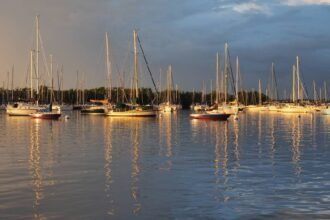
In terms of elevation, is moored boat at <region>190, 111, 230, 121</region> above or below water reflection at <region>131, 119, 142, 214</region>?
above

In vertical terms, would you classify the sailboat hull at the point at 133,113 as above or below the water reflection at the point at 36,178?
above

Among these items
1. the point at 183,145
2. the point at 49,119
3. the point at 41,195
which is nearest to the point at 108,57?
the point at 49,119

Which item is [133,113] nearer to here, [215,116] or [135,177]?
[215,116]

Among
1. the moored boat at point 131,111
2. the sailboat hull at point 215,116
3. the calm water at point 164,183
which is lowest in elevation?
the calm water at point 164,183

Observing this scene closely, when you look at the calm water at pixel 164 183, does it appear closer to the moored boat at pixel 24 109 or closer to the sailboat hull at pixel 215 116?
the sailboat hull at pixel 215 116

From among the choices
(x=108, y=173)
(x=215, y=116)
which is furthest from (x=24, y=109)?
(x=108, y=173)

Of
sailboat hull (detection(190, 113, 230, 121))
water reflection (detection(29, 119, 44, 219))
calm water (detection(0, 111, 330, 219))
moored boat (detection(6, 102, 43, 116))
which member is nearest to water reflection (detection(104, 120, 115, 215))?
calm water (detection(0, 111, 330, 219))

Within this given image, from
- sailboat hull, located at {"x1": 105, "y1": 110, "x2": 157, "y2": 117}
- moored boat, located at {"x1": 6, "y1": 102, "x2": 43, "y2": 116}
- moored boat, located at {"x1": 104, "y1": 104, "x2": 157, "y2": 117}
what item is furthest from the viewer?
moored boat, located at {"x1": 6, "y1": 102, "x2": 43, "y2": 116}

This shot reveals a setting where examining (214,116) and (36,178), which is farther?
(214,116)

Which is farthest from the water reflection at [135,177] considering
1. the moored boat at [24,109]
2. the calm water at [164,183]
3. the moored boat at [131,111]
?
the moored boat at [24,109]

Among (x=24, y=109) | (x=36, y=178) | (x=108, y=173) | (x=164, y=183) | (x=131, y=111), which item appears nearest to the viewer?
(x=164, y=183)

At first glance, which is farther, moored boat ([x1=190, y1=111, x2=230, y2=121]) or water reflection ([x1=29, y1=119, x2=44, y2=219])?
moored boat ([x1=190, y1=111, x2=230, y2=121])

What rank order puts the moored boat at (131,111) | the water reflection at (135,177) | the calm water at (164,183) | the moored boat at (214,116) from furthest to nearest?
the moored boat at (131,111), the moored boat at (214,116), the water reflection at (135,177), the calm water at (164,183)

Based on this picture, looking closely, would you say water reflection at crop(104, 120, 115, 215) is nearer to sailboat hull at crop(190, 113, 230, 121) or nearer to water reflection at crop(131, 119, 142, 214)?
water reflection at crop(131, 119, 142, 214)
